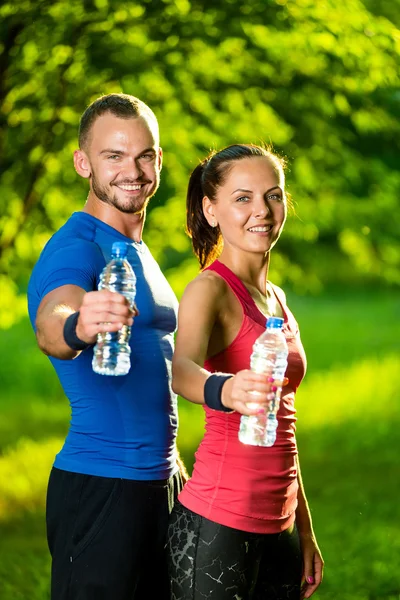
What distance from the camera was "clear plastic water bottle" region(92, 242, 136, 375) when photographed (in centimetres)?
218

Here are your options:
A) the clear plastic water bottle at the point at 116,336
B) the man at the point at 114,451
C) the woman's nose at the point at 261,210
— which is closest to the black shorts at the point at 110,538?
the man at the point at 114,451

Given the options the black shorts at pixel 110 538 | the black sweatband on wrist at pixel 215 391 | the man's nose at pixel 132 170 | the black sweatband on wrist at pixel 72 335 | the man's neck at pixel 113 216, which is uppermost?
the man's nose at pixel 132 170

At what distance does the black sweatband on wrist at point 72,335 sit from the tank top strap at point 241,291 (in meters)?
0.48

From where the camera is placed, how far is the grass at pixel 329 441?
7016mm

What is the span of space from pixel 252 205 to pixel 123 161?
41 cm

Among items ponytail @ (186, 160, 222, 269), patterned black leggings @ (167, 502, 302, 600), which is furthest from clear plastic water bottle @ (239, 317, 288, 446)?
ponytail @ (186, 160, 222, 269)

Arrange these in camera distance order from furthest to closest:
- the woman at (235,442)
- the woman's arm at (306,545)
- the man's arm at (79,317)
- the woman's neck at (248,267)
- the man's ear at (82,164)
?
the man's ear at (82,164) → the woman's arm at (306,545) → the woman's neck at (248,267) → the woman at (235,442) → the man's arm at (79,317)

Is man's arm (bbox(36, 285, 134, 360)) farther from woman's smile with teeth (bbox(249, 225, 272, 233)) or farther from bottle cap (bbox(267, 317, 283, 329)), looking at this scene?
woman's smile with teeth (bbox(249, 225, 272, 233))

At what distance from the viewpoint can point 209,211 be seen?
2.60 meters

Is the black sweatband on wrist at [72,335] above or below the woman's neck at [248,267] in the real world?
below

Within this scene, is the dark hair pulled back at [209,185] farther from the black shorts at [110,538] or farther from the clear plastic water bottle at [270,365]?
the black shorts at [110,538]

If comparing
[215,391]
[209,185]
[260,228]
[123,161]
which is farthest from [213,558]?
[123,161]

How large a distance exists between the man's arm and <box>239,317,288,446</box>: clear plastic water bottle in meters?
0.38

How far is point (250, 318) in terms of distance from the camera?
2.38m
